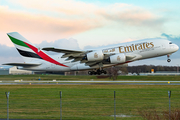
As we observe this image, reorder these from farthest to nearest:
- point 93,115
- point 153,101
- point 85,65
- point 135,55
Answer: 1. point 85,65
2. point 135,55
3. point 153,101
4. point 93,115

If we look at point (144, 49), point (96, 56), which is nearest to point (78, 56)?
point (96, 56)

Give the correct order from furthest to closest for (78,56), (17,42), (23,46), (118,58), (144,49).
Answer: (17,42) < (23,46) < (78,56) < (118,58) < (144,49)

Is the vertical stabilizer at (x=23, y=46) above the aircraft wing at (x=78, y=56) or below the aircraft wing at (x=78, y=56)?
above

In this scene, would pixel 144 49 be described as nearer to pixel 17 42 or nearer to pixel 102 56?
pixel 102 56

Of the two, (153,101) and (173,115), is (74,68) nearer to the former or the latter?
(153,101)

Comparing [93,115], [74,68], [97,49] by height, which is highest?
[97,49]

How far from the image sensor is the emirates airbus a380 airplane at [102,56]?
104 feet

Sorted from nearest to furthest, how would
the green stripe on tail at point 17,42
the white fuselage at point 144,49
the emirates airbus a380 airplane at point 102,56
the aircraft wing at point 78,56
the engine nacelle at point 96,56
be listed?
the white fuselage at point 144,49
the emirates airbus a380 airplane at point 102,56
the aircraft wing at point 78,56
the engine nacelle at point 96,56
the green stripe on tail at point 17,42

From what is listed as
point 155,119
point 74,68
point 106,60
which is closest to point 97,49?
point 106,60

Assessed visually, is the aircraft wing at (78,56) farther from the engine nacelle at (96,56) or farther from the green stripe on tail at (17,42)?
the green stripe on tail at (17,42)

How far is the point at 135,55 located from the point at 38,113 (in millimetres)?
20773

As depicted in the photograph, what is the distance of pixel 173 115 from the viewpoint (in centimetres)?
941

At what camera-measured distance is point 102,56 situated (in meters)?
32.3

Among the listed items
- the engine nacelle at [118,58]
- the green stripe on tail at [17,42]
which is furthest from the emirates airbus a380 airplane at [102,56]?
the green stripe on tail at [17,42]
